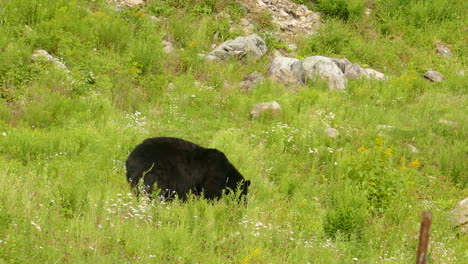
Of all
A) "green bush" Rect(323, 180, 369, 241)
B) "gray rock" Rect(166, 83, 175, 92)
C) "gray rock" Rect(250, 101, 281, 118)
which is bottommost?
"gray rock" Rect(166, 83, 175, 92)

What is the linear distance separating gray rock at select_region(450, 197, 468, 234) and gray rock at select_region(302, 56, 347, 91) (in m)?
4.97

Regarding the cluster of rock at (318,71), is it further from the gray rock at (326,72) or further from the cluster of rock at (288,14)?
the cluster of rock at (288,14)

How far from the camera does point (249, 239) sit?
5.34 metres

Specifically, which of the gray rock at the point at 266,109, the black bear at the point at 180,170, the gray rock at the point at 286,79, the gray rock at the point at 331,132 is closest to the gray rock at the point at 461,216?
the gray rock at the point at 331,132

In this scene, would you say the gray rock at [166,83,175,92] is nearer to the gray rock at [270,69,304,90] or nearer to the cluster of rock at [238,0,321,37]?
the gray rock at [270,69,304,90]

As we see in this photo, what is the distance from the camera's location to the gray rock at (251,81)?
11.6m

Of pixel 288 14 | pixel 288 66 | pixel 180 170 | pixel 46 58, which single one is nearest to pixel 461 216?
pixel 180 170

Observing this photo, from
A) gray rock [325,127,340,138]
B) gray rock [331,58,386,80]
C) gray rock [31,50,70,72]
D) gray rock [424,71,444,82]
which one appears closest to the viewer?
gray rock [325,127,340,138]

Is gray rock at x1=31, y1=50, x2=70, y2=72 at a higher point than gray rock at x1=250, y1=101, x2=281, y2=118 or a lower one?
higher

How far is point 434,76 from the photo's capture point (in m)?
13.5

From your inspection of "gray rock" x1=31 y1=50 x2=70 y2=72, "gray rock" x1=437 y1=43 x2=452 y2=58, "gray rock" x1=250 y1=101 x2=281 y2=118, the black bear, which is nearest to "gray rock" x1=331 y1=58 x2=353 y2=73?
"gray rock" x1=250 y1=101 x2=281 y2=118

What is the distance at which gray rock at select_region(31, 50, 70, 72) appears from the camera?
973cm

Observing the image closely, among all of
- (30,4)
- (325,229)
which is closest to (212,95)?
(30,4)

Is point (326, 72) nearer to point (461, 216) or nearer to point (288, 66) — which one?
point (288, 66)
